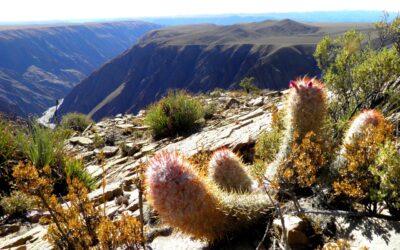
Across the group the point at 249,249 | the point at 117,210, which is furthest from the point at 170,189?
the point at 117,210

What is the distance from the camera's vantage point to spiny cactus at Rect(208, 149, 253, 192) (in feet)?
14.4

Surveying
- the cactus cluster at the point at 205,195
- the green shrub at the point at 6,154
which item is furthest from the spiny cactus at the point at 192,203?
the green shrub at the point at 6,154

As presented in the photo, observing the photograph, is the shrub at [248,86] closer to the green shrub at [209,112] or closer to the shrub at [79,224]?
the green shrub at [209,112]

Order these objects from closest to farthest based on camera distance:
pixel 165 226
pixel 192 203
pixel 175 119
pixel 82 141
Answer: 1. pixel 192 203
2. pixel 165 226
3. pixel 175 119
4. pixel 82 141

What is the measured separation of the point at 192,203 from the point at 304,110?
1928mm

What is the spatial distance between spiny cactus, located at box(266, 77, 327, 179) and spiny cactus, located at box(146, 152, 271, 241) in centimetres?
95

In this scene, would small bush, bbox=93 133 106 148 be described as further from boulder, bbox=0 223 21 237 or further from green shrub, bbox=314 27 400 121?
green shrub, bbox=314 27 400 121

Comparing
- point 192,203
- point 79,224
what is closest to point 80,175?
point 79,224

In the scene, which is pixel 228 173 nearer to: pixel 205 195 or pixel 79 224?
pixel 205 195

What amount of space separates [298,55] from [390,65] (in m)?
160

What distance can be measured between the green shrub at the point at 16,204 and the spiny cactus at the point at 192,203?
3.89 m

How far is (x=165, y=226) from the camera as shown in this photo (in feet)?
15.0

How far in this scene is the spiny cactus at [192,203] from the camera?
3490 mm

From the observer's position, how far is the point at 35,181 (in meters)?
3.77
